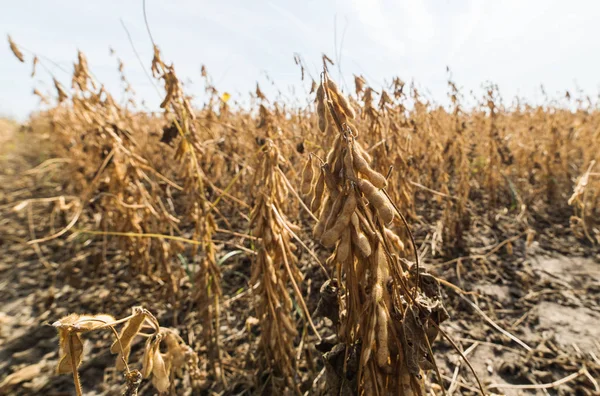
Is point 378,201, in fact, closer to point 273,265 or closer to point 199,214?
point 273,265

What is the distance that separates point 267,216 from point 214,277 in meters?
0.58

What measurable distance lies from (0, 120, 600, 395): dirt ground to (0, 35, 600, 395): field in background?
1 centimetres

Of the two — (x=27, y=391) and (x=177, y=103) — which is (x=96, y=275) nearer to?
(x=27, y=391)

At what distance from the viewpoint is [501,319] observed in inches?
80.2

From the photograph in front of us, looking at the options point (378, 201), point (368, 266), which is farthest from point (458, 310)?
point (378, 201)

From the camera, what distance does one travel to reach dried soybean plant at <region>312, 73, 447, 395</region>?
807mm

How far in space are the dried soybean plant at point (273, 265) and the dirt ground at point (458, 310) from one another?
21 centimetres

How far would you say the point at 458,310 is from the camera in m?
2.10

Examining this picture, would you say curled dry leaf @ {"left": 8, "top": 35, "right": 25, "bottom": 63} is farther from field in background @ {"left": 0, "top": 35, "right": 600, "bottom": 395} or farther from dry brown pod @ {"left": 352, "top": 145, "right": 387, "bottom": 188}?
dry brown pod @ {"left": 352, "top": 145, "right": 387, "bottom": 188}

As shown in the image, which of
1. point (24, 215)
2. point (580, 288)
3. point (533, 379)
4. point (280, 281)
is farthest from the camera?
point (24, 215)

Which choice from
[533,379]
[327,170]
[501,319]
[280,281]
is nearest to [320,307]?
[280,281]

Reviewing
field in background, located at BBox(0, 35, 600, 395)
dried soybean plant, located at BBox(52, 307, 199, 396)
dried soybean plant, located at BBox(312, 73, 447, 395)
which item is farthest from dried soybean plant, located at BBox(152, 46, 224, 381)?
dried soybean plant, located at BBox(312, 73, 447, 395)

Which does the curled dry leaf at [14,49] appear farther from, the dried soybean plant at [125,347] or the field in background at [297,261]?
the dried soybean plant at [125,347]

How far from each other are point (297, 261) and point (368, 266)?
982 millimetres
